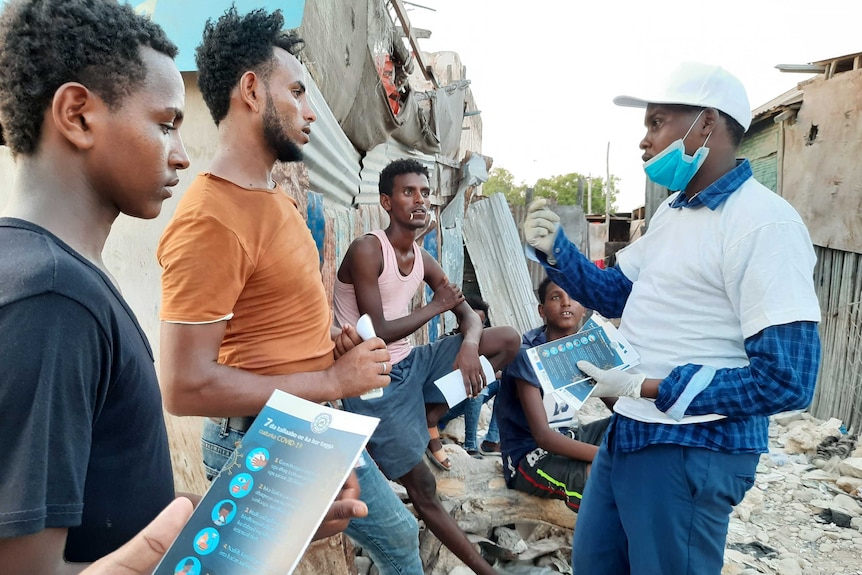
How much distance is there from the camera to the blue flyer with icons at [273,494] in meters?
0.82

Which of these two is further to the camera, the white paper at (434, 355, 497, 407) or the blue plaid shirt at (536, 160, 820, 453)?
the white paper at (434, 355, 497, 407)

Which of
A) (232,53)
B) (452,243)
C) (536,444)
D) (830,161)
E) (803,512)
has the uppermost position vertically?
(830,161)

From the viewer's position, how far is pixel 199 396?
1362 mm

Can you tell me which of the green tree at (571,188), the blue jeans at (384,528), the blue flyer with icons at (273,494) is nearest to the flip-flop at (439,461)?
the blue jeans at (384,528)

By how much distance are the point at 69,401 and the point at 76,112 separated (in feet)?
1.50

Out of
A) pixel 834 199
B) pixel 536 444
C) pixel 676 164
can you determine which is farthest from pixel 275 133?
pixel 834 199

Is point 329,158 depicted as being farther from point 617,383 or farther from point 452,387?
point 617,383

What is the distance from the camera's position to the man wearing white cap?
62.3 inches

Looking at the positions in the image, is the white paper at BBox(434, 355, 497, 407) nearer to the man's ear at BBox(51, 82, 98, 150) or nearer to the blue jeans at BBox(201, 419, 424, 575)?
the blue jeans at BBox(201, 419, 424, 575)

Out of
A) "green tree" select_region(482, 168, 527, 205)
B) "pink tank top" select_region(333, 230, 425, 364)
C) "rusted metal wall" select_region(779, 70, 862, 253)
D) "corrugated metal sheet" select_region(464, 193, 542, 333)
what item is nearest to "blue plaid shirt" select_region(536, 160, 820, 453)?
"pink tank top" select_region(333, 230, 425, 364)

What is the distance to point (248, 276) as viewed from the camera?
143 centimetres

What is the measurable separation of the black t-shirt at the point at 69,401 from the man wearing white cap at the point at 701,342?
1.45 meters

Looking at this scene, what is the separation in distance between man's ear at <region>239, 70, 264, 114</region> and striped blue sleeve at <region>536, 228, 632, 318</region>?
128cm

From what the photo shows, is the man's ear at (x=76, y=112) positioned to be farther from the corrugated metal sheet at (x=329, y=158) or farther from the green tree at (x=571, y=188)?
the green tree at (x=571, y=188)
